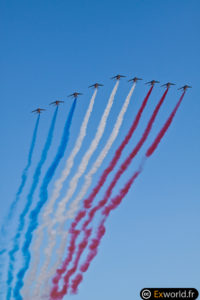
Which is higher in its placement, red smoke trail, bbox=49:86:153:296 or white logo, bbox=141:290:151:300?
red smoke trail, bbox=49:86:153:296

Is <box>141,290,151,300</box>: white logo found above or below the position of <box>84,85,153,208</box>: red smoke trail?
below

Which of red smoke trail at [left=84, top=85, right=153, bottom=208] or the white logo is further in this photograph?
red smoke trail at [left=84, top=85, right=153, bottom=208]

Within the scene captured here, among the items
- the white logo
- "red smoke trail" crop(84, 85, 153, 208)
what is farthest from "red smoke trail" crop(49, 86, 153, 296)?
the white logo

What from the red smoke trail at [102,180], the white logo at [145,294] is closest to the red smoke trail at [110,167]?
the red smoke trail at [102,180]

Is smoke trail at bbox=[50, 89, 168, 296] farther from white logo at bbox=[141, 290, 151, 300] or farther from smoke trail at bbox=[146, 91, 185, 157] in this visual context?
white logo at bbox=[141, 290, 151, 300]

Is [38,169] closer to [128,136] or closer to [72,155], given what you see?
[72,155]

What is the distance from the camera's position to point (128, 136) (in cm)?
5762

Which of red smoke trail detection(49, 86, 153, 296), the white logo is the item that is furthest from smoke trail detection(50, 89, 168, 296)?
the white logo

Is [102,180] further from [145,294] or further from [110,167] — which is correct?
[145,294]

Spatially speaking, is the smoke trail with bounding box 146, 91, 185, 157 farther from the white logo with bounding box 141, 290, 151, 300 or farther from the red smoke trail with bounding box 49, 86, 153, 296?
the white logo with bounding box 141, 290, 151, 300

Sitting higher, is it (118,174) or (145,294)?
(118,174)

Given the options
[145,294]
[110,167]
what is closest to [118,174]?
[110,167]

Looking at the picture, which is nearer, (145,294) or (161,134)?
(145,294)

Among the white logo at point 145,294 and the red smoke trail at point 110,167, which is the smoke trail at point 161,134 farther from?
the white logo at point 145,294
